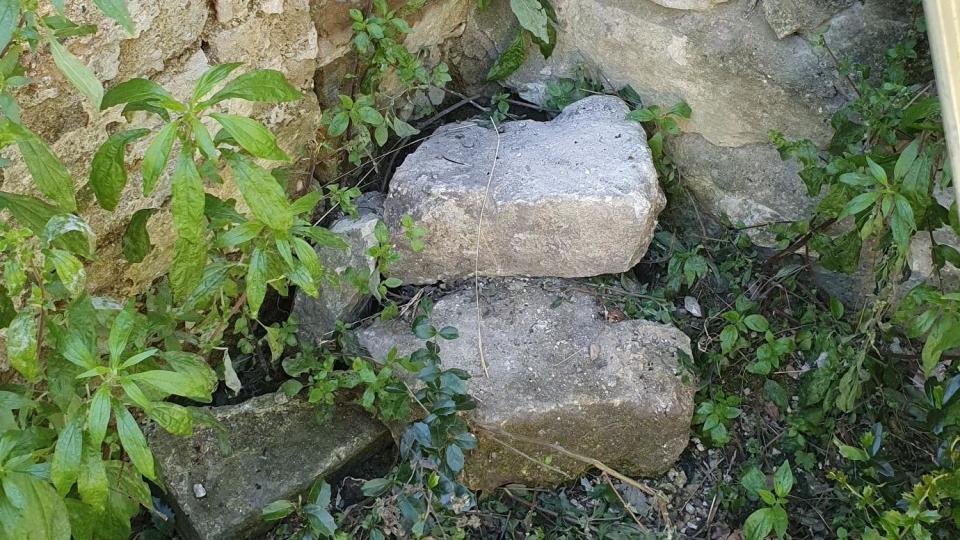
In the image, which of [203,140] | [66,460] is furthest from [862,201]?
[66,460]

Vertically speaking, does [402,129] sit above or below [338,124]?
below

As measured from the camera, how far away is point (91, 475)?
5.91 feet

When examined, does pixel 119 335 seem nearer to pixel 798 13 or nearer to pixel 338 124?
pixel 338 124

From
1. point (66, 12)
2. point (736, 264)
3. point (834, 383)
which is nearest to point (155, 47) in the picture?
point (66, 12)

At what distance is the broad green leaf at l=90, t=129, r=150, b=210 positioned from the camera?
1932mm

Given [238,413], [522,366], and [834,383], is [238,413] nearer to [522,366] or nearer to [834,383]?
[522,366]

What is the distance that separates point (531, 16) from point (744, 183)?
32.9 inches

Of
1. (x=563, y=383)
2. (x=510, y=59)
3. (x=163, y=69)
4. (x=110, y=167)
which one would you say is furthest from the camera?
(x=510, y=59)

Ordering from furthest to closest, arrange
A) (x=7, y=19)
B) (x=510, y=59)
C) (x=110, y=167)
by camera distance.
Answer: (x=510, y=59) < (x=110, y=167) < (x=7, y=19)

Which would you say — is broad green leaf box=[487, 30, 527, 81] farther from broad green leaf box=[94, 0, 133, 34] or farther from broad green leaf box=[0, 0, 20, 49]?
broad green leaf box=[0, 0, 20, 49]

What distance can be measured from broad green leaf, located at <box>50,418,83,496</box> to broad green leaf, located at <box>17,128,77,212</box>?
47 cm

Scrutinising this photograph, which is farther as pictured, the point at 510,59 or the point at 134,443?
the point at 510,59

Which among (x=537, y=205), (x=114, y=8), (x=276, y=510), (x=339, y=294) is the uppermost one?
(x=114, y=8)

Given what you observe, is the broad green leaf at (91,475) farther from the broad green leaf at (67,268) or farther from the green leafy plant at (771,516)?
the green leafy plant at (771,516)
